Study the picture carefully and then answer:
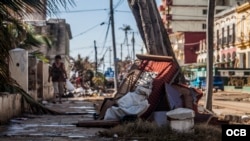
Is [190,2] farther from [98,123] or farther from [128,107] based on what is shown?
[98,123]

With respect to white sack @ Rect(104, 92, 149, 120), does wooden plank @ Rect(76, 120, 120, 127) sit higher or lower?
lower

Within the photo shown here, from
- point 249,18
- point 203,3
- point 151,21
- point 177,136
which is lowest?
point 177,136

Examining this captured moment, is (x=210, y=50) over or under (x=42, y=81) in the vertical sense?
over

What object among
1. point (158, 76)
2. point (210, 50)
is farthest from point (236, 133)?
point (210, 50)

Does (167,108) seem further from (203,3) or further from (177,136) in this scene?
(203,3)

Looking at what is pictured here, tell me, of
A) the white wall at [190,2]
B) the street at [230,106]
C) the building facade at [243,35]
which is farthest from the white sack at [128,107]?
the white wall at [190,2]

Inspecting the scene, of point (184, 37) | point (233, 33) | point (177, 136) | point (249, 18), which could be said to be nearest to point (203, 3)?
point (184, 37)

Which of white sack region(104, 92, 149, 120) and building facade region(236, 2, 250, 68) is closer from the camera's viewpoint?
white sack region(104, 92, 149, 120)

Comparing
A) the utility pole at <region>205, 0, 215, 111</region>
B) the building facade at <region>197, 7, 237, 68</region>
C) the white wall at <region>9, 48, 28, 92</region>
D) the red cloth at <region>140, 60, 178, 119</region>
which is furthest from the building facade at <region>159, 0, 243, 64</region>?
the red cloth at <region>140, 60, 178, 119</region>

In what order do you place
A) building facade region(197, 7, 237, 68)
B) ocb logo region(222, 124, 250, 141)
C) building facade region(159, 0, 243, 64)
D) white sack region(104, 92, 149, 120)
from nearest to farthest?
1. ocb logo region(222, 124, 250, 141)
2. white sack region(104, 92, 149, 120)
3. building facade region(197, 7, 237, 68)
4. building facade region(159, 0, 243, 64)

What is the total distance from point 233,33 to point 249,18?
6.04 m

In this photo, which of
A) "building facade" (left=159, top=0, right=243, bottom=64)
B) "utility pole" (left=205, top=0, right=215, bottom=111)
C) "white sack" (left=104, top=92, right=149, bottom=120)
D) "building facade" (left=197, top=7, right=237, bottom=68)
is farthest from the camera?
"building facade" (left=159, top=0, right=243, bottom=64)

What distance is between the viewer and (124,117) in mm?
10266

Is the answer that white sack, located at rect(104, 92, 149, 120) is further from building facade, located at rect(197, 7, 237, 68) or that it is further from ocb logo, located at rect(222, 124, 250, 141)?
building facade, located at rect(197, 7, 237, 68)
